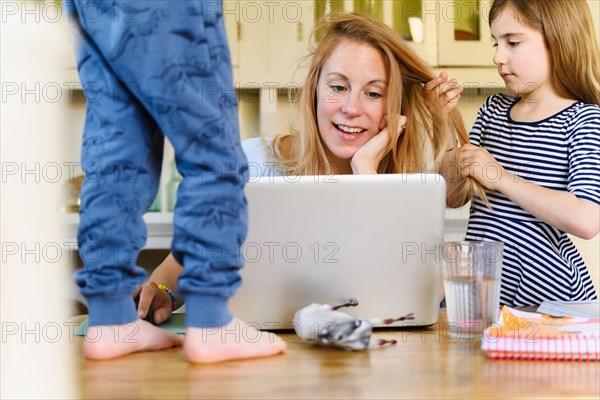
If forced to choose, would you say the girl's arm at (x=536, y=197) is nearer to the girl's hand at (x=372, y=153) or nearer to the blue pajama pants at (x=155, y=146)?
the girl's hand at (x=372, y=153)

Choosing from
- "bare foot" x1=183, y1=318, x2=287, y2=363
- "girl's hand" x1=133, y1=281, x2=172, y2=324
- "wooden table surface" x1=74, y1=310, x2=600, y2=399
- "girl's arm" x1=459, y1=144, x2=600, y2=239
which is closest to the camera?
"wooden table surface" x1=74, y1=310, x2=600, y2=399

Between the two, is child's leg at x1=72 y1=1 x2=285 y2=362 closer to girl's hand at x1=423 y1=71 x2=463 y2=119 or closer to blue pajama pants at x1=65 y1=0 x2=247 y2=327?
blue pajama pants at x1=65 y1=0 x2=247 y2=327

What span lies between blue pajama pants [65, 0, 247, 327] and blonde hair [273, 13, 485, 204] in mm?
921

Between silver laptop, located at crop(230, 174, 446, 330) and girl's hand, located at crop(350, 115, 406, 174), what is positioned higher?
girl's hand, located at crop(350, 115, 406, 174)

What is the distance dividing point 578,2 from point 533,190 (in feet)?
1.60

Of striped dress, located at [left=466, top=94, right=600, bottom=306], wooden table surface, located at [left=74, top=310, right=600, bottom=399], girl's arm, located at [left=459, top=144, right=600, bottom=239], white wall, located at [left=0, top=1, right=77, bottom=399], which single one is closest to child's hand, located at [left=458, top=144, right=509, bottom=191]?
girl's arm, located at [left=459, top=144, right=600, bottom=239]

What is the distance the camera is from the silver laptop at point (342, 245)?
41.0 inches

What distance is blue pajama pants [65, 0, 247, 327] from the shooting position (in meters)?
0.80

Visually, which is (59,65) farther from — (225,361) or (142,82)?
(225,361)

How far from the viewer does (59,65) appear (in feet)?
1.66

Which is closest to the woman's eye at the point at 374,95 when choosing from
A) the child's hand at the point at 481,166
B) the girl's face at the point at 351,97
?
the girl's face at the point at 351,97

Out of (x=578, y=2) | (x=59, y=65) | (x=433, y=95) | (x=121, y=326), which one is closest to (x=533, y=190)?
(x=433, y=95)

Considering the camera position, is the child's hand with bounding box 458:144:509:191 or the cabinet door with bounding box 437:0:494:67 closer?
the child's hand with bounding box 458:144:509:191

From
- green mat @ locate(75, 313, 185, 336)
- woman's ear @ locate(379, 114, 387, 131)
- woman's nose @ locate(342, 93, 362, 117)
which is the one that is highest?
woman's nose @ locate(342, 93, 362, 117)
